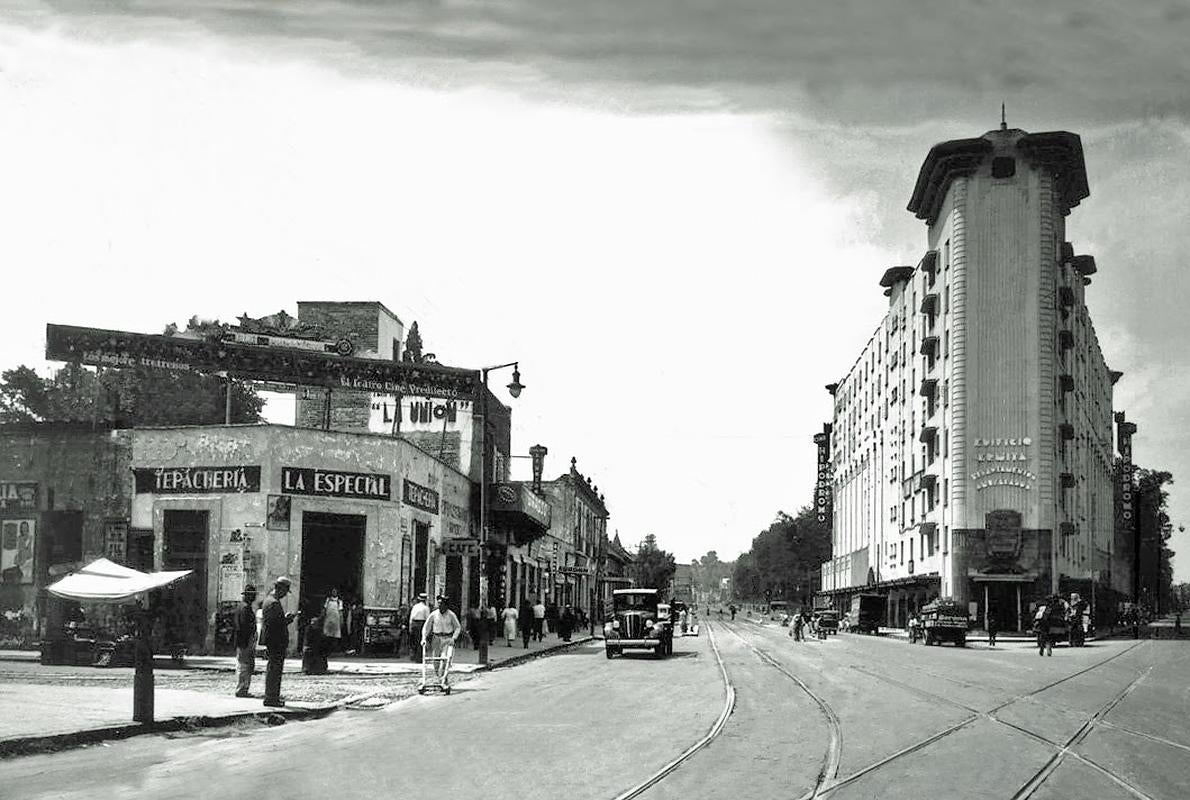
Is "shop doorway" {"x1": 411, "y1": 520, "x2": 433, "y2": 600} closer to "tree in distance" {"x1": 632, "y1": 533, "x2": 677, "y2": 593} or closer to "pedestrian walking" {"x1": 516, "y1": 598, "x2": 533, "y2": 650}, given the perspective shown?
"pedestrian walking" {"x1": 516, "y1": 598, "x2": 533, "y2": 650}

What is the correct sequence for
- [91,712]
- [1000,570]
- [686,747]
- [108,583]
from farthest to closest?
[1000,570]
[108,583]
[91,712]
[686,747]

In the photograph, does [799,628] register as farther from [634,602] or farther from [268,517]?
[268,517]

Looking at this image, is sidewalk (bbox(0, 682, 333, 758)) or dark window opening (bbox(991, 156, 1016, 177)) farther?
dark window opening (bbox(991, 156, 1016, 177))

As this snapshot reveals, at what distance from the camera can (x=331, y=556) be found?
3197 cm

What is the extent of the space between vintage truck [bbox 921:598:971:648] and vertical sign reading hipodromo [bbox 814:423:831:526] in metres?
66.0

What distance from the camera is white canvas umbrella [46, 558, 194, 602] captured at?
1831 cm

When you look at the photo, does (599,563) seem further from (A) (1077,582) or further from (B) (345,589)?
(B) (345,589)

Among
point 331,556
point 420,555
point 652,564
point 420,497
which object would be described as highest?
point 420,497

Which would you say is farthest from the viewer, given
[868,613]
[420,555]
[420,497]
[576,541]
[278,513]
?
[576,541]

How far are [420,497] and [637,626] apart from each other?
7.15 m

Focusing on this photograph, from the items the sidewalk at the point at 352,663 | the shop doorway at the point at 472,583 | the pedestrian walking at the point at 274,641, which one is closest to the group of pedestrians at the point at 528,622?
the shop doorway at the point at 472,583

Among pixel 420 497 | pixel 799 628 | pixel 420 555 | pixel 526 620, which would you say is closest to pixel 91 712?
pixel 420 497

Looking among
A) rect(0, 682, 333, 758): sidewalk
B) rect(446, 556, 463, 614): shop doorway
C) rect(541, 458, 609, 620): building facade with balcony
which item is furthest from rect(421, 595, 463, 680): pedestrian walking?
rect(541, 458, 609, 620): building facade with balcony

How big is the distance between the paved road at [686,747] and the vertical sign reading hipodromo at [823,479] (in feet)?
308
